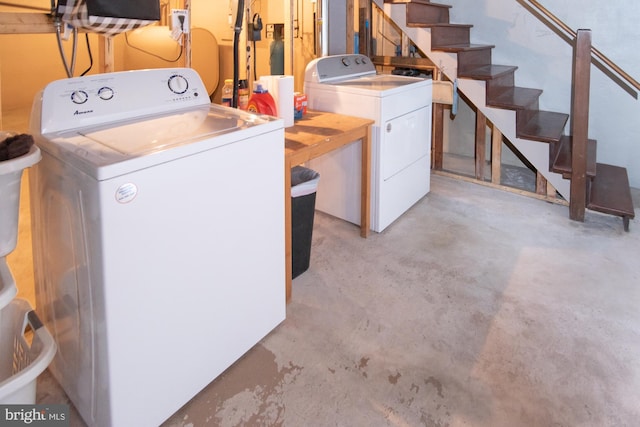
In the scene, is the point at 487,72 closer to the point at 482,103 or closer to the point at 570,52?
the point at 482,103

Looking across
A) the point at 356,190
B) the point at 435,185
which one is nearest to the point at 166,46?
the point at 356,190

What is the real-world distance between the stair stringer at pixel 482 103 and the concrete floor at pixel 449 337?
0.46 meters

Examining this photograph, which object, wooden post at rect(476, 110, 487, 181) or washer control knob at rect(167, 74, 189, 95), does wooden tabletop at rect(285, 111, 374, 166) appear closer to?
washer control knob at rect(167, 74, 189, 95)

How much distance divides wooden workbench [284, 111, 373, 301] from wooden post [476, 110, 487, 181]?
4.51 ft

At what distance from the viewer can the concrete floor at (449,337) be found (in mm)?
1586

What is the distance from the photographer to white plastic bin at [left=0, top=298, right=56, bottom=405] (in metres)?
1.21

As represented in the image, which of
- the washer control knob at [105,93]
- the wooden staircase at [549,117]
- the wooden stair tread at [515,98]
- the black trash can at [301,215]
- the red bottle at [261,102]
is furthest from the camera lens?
the wooden stair tread at [515,98]

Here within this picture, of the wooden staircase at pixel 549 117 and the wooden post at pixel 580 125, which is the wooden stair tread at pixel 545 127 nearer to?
the wooden staircase at pixel 549 117

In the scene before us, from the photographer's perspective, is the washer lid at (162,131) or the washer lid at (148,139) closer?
the washer lid at (148,139)

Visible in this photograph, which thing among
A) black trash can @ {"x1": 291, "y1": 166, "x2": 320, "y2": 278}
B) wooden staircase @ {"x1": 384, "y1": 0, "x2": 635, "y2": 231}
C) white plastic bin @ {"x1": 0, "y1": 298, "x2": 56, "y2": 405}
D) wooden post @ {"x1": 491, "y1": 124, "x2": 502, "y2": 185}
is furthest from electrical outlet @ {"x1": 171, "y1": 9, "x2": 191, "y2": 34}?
wooden post @ {"x1": 491, "y1": 124, "x2": 502, "y2": 185}

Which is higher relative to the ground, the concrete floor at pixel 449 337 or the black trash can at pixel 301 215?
the black trash can at pixel 301 215

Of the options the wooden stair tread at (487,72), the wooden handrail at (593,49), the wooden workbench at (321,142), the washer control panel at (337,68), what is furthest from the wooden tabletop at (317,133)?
the wooden handrail at (593,49)

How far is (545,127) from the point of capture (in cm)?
339

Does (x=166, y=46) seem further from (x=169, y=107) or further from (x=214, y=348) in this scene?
(x=214, y=348)
